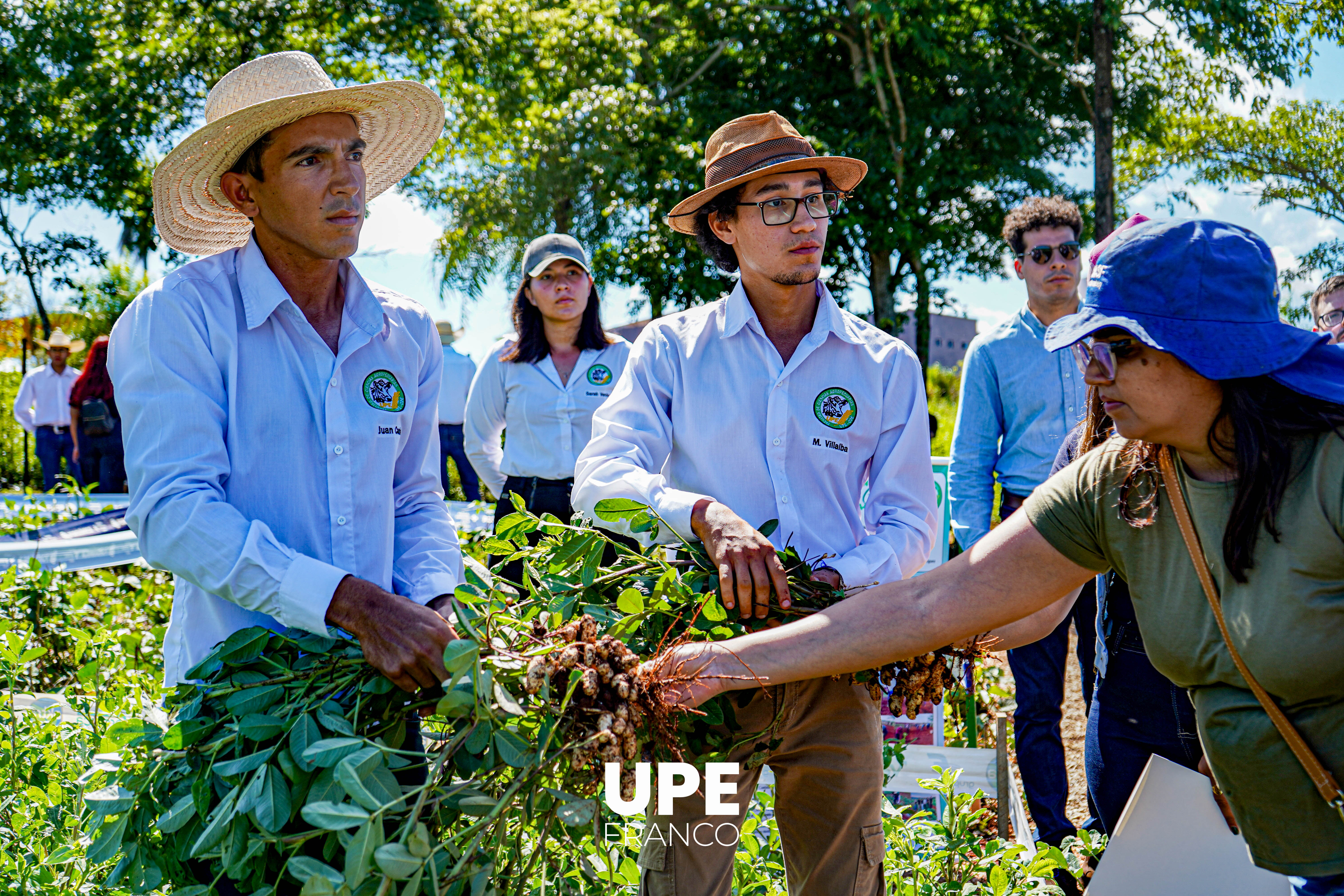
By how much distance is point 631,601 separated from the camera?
71.7 inches

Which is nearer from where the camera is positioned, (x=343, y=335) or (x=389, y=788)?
(x=389, y=788)

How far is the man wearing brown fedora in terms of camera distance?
7.50ft

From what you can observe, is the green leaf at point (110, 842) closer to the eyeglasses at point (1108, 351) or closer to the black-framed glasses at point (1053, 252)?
the eyeglasses at point (1108, 351)

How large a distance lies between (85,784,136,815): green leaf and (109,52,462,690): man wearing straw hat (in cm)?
29

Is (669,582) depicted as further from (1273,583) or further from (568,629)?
(1273,583)

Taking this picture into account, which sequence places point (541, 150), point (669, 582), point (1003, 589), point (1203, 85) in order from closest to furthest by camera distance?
point (1003, 589), point (669, 582), point (541, 150), point (1203, 85)

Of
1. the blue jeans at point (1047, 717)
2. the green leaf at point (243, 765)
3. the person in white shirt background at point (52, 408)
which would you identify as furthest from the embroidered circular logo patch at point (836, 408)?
the person in white shirt background at point (52, 408)

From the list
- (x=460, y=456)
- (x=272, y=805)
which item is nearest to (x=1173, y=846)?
(x=272, y=805)

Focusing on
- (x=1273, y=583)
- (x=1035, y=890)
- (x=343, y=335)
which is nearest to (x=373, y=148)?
(x=343, y=335)

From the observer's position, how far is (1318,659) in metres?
1.42

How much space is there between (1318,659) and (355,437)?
1.64 m

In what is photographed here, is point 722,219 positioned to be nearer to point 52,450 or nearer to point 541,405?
point 541,405

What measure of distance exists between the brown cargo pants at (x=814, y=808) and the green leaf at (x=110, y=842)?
1009 mm

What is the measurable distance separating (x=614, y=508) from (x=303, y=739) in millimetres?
734
